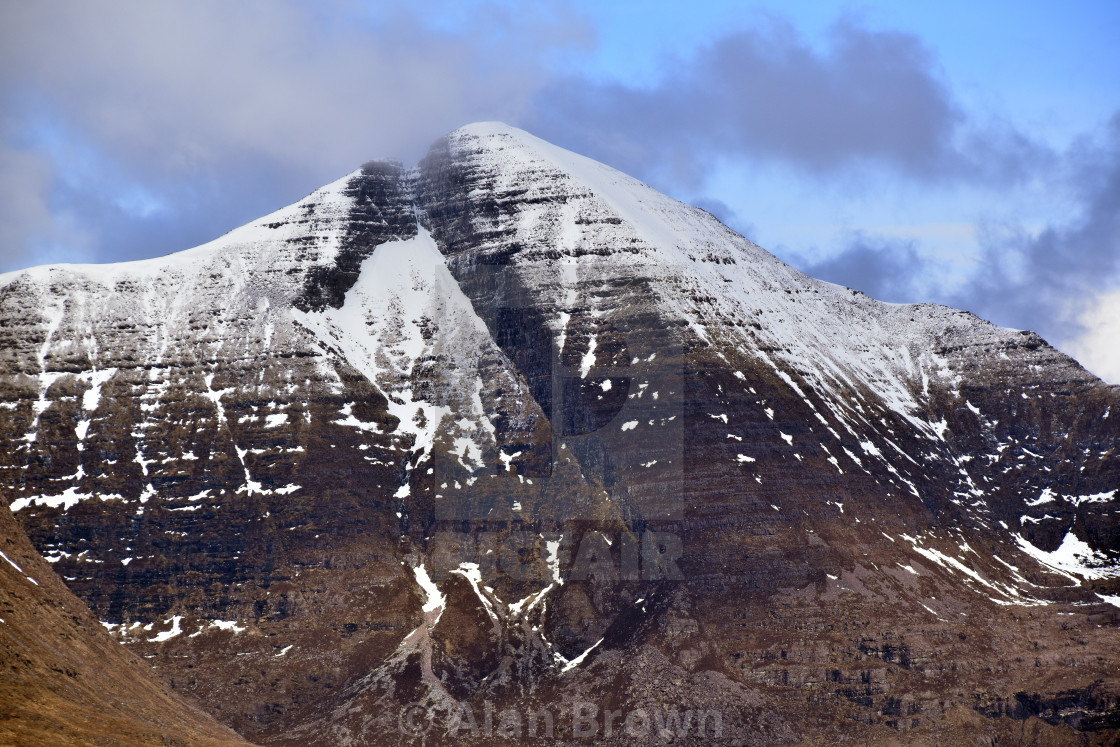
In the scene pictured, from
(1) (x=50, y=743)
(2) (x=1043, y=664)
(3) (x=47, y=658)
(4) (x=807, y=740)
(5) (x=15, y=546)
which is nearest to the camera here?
(1) (x=50, y=743)

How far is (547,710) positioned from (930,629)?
178 feet

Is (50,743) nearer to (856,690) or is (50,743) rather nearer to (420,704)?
(420,704)

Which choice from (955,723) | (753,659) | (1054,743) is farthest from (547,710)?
(1054,743)

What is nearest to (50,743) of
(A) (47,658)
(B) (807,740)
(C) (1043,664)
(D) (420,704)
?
(A) (47,658)

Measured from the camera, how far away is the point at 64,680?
124m

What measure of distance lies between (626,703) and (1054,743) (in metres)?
56.7

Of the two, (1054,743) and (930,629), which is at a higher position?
(930,629)

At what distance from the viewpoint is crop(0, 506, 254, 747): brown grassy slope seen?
111938mm

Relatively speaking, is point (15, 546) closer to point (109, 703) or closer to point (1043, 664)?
point (109, 703)

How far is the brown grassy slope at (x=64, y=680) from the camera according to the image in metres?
112

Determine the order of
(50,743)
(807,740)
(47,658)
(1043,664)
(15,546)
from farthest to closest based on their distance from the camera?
(1043,664) → (807,740) → (15,546) → (47,658) → (50,743)

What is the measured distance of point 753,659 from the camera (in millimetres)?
193375

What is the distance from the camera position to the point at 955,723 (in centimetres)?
18862

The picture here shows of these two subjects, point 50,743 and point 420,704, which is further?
point 420,704
